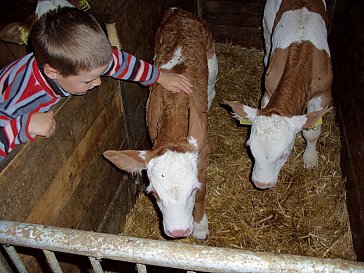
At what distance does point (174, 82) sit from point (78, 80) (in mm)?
1124

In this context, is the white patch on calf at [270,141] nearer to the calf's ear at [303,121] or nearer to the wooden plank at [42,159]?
the calf's ear at [303,121]

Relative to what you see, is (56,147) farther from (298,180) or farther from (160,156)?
(298,180)

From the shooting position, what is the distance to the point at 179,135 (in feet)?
9.46

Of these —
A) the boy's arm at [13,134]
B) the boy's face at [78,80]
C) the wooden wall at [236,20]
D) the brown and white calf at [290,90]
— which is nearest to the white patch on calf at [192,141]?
the brown and white calf at [290,90]

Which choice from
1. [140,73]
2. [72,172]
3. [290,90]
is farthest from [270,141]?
[72,172]

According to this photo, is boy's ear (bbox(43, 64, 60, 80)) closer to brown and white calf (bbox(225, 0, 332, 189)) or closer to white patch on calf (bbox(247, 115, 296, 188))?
brown and white calf (bbox(225, 0, 332, 189))

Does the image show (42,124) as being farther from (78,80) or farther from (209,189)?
(209,189)

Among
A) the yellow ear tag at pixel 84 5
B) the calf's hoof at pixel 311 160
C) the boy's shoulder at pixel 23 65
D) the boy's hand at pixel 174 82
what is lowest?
the calf's hoof at pixel 311 160

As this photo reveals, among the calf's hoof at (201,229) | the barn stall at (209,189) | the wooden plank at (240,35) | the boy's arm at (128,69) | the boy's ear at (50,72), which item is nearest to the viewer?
the barn stall at (209,189)

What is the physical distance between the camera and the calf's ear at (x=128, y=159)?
2553 mm

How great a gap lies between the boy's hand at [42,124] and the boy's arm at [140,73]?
71 centimetres

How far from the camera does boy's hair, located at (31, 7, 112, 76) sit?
197 centimetres

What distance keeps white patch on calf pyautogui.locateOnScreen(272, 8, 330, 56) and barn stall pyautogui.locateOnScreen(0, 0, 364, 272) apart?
38cm

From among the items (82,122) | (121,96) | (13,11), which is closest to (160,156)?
(82,122)
